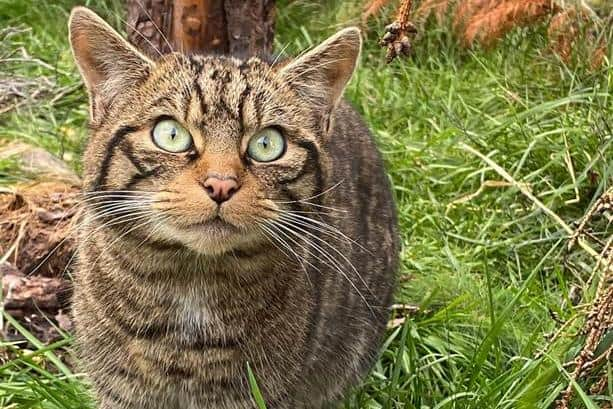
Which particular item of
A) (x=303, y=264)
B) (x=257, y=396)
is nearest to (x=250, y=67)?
(x=303, y=264)

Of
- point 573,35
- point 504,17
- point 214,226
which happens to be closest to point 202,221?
point 214,226

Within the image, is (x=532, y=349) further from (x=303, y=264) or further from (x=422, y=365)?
(x=303, y=264)

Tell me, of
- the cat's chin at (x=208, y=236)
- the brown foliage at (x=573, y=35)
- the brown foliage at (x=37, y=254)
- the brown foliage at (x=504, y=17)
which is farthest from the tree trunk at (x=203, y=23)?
the cat's chin at (x=208, y=236)

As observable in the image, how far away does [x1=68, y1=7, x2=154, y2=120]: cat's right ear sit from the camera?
262cm

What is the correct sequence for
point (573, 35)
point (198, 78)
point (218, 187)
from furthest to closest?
point (573, 35) < point (198, 78) < point (218, 187)

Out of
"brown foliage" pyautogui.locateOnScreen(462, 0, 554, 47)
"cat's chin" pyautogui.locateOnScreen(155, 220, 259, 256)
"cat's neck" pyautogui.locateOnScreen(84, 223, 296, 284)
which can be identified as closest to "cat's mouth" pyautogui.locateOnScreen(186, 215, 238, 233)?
"cat's chin" pyautogui.locateOnScreen(155, 220, 259, 256)

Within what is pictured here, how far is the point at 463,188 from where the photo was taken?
4598 millimetres

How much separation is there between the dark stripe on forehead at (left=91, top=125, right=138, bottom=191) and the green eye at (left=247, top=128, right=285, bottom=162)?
0.29 metres

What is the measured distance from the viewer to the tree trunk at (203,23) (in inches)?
161

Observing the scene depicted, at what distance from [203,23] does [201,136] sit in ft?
5.77

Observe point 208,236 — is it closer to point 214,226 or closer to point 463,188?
point 214,226

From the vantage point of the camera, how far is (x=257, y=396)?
254cm

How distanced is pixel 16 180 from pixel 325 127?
1.99 m

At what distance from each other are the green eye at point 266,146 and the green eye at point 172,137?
0.50 feet
